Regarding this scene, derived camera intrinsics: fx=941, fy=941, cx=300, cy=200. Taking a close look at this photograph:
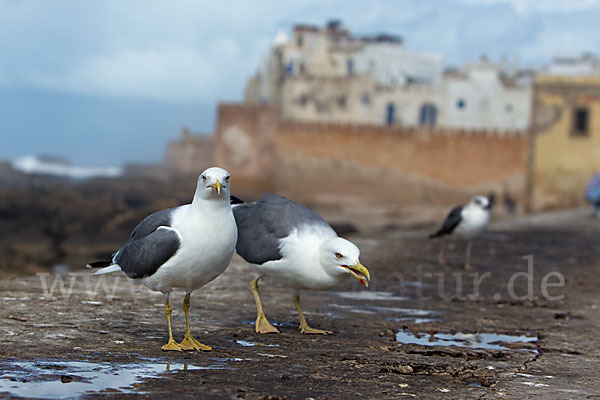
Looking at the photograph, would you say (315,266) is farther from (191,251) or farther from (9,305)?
(9,305)

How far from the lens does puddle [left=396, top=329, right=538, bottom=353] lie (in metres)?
5.90

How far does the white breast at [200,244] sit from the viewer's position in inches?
195

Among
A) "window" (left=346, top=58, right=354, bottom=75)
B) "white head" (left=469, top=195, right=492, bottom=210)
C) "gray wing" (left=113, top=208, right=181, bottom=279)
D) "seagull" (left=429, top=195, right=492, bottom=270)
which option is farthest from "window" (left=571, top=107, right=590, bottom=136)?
"window" (left=346, top=58, right=354, bottom=75)

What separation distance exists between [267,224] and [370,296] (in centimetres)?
214

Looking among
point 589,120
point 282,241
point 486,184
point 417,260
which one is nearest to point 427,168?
point 486,184

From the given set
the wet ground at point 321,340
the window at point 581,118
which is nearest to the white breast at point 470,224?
the wet ground at point 321,340

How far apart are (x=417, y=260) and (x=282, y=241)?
5102 millimetres

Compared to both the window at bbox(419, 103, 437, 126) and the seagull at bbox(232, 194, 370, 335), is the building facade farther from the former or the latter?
the seagull at bbox(232, 194, 370, 335)

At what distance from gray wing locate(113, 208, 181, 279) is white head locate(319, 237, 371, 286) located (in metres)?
0.95

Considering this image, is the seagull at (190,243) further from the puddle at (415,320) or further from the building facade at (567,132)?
the building facade at (567,132)

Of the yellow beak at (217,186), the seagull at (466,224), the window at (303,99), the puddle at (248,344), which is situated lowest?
the puddle at (248,344)

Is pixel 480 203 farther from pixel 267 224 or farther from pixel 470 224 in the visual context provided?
pixel 267 224

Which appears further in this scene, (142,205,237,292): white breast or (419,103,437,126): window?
(419,103,437,126): window

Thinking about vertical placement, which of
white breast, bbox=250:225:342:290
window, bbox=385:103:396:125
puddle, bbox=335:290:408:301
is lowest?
puddle, bbox=335:290:408:301
